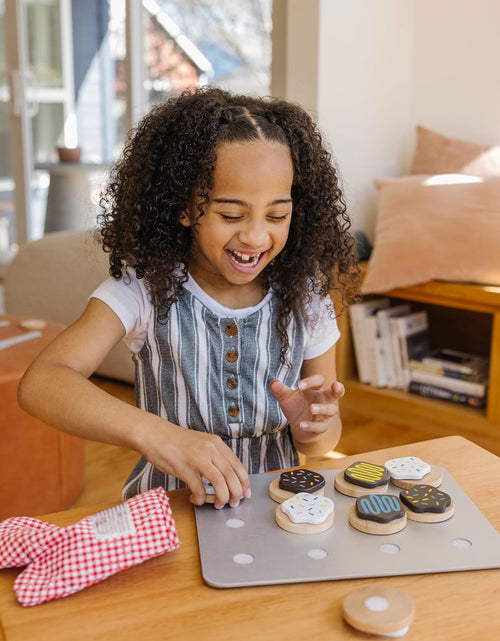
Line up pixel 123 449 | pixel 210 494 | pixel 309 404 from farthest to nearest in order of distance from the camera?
1. pixel 123 449
2. pixel 309 404
3. pixel 210 494

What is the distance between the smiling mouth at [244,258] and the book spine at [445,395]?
161 cm

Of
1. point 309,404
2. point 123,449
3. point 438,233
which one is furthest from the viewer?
point 438,233

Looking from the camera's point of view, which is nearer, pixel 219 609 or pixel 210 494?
pixel 219 609

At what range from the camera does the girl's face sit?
A: 1022 millimetres

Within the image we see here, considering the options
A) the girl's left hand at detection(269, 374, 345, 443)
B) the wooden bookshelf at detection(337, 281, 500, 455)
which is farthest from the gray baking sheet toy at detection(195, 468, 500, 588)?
the wooden bookshelf at detection(337, 281, 500, 455)

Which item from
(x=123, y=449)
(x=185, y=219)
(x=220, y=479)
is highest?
(x=185, y=219)

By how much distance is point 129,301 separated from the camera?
1094mm

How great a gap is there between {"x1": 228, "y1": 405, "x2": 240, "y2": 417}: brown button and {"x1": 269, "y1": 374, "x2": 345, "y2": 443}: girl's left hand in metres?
0.10

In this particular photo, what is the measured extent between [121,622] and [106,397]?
0.31m

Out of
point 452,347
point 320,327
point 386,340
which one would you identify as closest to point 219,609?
point 320,327

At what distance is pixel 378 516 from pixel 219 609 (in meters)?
0.20

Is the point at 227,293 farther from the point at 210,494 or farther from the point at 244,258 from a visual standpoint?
the point at 210,494

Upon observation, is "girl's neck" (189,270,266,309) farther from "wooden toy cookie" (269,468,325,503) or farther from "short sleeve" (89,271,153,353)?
"wooden toy cookie" (269,468,325,503)

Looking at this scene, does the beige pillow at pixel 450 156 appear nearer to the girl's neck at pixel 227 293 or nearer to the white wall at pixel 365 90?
the white wall at pixel 365 90
